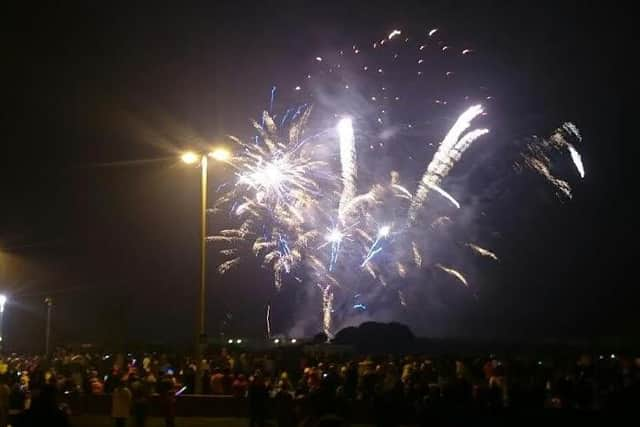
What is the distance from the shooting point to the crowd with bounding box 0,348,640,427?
11242 mm

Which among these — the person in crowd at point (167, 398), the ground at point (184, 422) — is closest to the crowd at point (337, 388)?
the person in crowd at point (167, 398)

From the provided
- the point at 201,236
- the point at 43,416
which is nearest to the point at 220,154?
the point at 201,236

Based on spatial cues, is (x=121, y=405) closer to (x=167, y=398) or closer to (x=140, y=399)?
(x=140, y=399)

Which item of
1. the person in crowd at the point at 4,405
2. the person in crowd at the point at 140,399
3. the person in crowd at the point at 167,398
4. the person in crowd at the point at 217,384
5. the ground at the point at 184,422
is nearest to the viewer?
the person in crowd at the point at 4,405

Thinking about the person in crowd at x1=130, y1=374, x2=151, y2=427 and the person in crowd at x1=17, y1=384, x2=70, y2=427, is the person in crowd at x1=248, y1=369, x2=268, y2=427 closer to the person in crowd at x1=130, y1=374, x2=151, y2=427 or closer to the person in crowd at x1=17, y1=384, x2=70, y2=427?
the person in crowd at x1=130, y1=374, x2=151, y2=427

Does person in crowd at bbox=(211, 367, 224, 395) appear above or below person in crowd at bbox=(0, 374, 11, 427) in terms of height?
above

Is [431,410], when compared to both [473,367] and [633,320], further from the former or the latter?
[633,320]

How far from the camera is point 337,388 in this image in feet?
57.2

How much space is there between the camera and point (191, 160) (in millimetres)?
25703

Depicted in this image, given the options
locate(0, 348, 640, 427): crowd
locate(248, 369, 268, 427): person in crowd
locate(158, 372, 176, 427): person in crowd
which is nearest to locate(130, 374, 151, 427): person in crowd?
locate(0, 348, 640, 427): crowd

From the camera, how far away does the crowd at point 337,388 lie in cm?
1124

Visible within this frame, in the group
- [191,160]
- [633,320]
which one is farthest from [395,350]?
[191,160]

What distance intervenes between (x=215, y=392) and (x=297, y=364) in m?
3.06

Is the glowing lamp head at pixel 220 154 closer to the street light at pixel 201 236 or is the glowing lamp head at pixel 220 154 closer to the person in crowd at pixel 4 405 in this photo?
the street light at pixel 201 236
